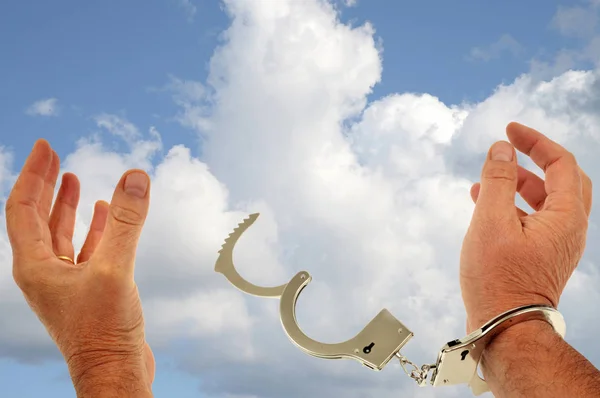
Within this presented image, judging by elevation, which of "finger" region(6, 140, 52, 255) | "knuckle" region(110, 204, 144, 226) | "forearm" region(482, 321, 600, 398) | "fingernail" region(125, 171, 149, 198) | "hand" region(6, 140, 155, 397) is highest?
"finger" region(6, 140, 52, 255)

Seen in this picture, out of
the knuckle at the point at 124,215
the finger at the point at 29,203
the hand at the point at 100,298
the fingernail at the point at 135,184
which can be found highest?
the finger at the point at 29,203

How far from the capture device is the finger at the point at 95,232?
4292mm

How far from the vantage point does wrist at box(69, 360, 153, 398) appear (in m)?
3.12

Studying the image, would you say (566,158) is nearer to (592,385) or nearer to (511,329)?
(511,329)

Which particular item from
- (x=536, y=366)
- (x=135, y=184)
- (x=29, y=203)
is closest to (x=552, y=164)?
(x=536, y=366)

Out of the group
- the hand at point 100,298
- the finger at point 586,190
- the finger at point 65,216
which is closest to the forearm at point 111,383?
the hand at point 100,298

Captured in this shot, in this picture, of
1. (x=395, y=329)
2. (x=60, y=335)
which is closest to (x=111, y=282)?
(x=60, y=335)

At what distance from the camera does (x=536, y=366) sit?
2.64 meters

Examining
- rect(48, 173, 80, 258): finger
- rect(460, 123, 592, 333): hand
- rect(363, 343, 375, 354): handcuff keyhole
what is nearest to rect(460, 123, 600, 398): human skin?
rect(460, 123, 592, 333): hand

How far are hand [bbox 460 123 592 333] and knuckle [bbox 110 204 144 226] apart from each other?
1725mm

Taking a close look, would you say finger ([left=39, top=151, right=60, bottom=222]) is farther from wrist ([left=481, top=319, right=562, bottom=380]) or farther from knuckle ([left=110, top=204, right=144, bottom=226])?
wrist ([left=481, top=319, right=562, bottom=380])

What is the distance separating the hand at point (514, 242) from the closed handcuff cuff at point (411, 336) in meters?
0.12

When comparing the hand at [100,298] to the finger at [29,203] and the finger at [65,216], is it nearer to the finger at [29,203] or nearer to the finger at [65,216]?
the finger at [29,203]

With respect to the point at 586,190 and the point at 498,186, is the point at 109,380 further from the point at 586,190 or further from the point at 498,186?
the point at 586,190
